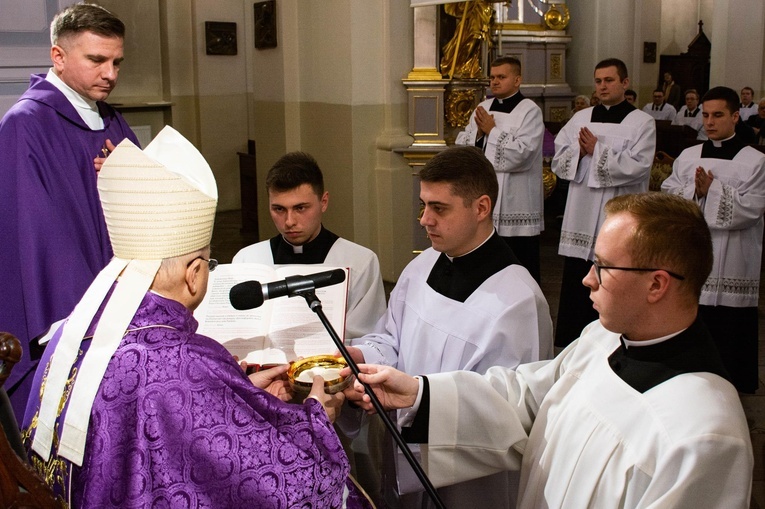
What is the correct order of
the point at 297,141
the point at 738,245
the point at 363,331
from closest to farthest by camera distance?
the point at 363,331 < the point at 738,245 < the point at 297,141

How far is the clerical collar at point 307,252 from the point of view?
3268 millimetres

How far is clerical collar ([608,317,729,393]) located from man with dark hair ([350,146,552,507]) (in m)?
0.62

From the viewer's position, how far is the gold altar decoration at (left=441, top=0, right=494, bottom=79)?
285 inches

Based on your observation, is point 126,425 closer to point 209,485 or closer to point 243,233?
point 209,485


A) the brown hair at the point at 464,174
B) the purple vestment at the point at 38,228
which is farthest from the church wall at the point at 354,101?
the brown hair at the point at 464,174

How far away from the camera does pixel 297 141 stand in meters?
7.97

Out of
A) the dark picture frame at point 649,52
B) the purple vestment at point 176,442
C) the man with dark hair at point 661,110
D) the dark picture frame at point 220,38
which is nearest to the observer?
the purple vestment at point 176,442

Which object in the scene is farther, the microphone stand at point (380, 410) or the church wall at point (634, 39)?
the church wall at point (634, 39)

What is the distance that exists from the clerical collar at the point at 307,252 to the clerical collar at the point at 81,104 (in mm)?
932

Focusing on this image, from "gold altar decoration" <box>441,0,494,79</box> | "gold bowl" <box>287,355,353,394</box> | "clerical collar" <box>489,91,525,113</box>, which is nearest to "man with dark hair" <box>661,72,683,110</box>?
"gold altar decoration" <box>441,0,494,79</box>

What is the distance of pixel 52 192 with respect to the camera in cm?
318

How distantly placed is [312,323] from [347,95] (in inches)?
198

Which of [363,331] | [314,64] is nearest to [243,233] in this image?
[314,64]

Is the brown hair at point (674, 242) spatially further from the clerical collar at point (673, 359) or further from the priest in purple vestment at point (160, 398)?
the priest in purple vestment at point (160, 398)
